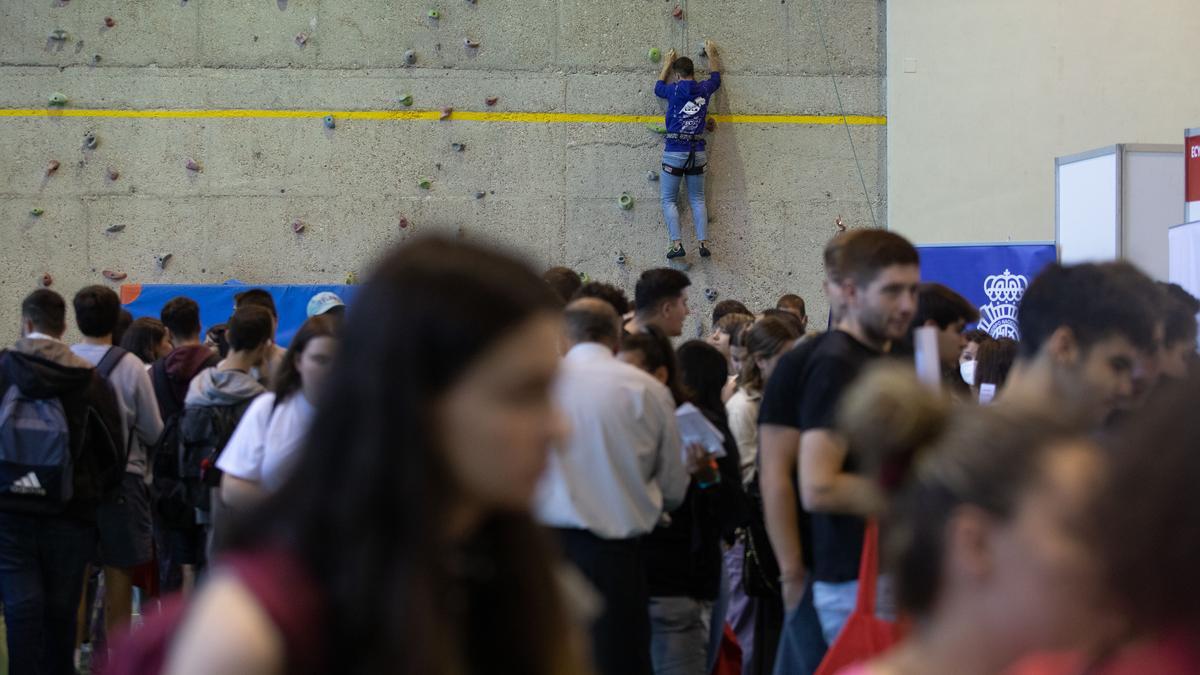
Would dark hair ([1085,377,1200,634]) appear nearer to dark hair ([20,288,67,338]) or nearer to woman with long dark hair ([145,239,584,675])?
woman with long dark hair ([145,239,584,675])

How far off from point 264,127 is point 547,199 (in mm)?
2649

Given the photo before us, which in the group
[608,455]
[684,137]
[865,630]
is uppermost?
[684,137]

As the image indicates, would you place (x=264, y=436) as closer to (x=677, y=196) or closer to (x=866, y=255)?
(x=866, y=255)

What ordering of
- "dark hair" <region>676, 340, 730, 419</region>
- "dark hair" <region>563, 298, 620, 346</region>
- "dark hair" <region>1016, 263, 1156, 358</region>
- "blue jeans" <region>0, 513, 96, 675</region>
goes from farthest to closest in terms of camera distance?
"blue jeans" <region>0, 513, 96, 675</region>
"dark hair" <region>676, 340, 730, 419</region>
"dark hair" <region>563, 298, 620, 346</region>
"dark hair" <region>1016, 263, 1156, 358</region>

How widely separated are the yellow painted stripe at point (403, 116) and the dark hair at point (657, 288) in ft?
23.5

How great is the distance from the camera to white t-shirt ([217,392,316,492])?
13.8 ft

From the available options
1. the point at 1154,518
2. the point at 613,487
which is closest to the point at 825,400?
the point at 613,487

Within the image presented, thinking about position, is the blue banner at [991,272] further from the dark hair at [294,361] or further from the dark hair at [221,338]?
the dark hair at [294,361]

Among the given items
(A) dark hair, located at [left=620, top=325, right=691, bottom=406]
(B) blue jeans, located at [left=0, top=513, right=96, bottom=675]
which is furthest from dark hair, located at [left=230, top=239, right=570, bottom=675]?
(B) blue jeans, located at [left=0, top=513, right=96, bottom=675]

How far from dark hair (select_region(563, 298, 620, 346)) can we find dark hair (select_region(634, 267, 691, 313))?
0.75 m

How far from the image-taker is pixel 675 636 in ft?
15.2

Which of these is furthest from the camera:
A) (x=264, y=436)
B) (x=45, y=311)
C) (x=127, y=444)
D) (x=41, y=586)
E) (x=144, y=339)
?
(x=144, y=339)

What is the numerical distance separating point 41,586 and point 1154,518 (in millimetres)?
5147

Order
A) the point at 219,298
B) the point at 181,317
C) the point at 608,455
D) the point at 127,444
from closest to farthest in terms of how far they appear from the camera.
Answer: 1. the point at 608,455
2. the point at 127,444
3. the point at 181,317
4. the point at 219,298
